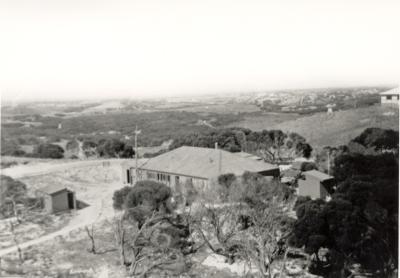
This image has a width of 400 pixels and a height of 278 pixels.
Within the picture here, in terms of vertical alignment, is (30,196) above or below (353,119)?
below

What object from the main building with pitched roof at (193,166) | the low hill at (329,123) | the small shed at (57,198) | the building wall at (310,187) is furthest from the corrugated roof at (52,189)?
the building wall at (310,187)

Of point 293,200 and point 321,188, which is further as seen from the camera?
point 321,188

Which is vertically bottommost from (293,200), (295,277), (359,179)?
(295,277)

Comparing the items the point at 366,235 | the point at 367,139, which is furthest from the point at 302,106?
the point at 366,235

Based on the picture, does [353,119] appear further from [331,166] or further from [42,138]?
[42,138]

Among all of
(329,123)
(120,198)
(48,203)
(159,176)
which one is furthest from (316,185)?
(48,203)

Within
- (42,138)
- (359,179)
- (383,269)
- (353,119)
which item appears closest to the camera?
(383,269)
